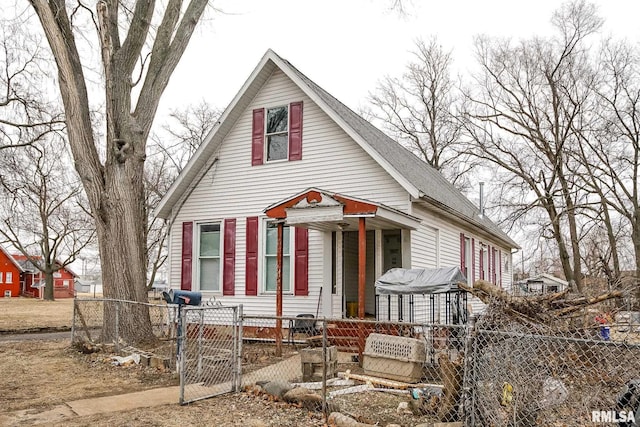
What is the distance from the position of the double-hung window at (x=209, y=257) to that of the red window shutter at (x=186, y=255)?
24cm

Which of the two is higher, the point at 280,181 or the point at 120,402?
the point at 280,181

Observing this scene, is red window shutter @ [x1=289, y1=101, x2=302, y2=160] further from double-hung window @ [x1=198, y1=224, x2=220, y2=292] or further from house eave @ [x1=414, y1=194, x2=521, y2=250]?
house eave @ [x1=414, y1=194, x2=521, y2=250]

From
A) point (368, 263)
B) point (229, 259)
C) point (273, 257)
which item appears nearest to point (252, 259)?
point (273, 257)

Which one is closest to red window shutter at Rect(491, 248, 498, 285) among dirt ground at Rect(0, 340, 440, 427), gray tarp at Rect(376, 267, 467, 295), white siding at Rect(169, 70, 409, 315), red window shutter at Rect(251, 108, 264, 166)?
white siding at Rect(169, 70, 409, 315)

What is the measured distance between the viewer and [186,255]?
14875 millimetres

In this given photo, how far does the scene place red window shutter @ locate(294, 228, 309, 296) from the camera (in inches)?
519

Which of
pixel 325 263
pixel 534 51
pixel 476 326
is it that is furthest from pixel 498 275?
pixel 476 326

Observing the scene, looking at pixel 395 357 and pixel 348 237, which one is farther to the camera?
pixel 348 237

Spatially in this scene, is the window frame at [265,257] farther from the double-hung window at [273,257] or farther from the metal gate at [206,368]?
the metal gate at [206,368]

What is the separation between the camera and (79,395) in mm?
7676

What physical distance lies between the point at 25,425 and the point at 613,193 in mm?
25607

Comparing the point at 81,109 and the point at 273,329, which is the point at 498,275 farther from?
the point at 81,109

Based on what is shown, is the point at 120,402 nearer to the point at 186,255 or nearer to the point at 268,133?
the point at 186,255

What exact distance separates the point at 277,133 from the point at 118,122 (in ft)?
12.8
